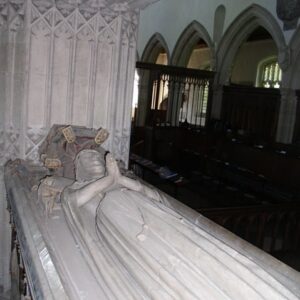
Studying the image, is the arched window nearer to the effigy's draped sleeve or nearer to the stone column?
the stone column

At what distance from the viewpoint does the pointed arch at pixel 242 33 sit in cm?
901

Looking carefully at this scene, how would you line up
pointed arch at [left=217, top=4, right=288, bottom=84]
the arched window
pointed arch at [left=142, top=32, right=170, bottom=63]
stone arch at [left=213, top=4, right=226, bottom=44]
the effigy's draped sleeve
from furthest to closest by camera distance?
pointed arch at [left=142, top=32, right=170, bottom=63]
the arched window
stone arch at [left=213, top=4, right=226, bottom=44]
pointed arch at [left=217, top=4, right=288, bottom=84]
the effigy's draped sleeve

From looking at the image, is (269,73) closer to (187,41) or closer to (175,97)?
(187,41)

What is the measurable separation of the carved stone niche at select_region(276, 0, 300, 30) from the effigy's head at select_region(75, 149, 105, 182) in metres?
7.72

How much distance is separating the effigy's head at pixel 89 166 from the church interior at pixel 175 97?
81 cm

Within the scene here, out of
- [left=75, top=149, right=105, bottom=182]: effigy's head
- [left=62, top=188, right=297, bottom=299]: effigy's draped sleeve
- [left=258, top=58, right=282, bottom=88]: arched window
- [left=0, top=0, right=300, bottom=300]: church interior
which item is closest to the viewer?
[left=62, top=188, right=297, bottom=299]: effigy's draped sleeve

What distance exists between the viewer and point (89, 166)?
218cm

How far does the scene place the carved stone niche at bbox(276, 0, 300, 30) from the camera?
8.41 meters

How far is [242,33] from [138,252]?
993 cm

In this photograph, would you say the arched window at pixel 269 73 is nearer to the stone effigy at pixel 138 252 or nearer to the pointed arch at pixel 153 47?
the pointed arch at pixel 153 47

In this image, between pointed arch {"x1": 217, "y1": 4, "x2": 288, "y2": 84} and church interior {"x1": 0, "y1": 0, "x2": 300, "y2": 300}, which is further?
pointed arch {"x1": 217, "y1": 4, "x2": 288, "y2": 84}

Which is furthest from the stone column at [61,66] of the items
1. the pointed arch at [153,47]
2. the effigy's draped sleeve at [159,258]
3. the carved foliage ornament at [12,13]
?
the pointed arch at [153,47]

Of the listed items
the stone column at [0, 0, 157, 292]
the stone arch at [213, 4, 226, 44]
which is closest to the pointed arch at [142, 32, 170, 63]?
the stone arch at [213, 4, 226, 44]

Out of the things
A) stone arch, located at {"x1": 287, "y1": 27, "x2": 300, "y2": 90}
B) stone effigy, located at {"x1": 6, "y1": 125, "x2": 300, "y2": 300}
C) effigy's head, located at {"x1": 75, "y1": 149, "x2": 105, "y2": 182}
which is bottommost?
stone effigy, located at {"x1": 6, "y1": 125, "x2": 300, "y2": 300}
